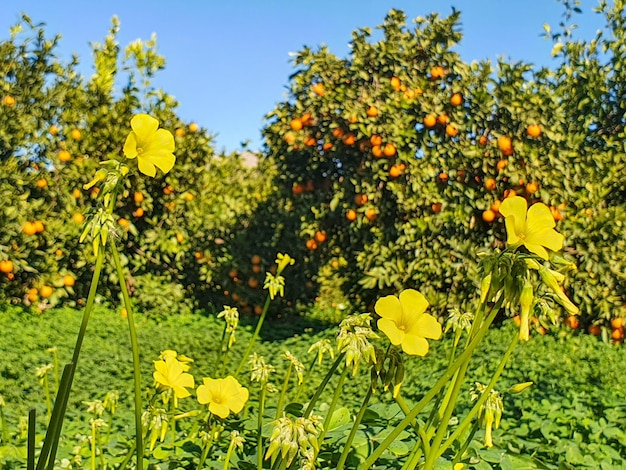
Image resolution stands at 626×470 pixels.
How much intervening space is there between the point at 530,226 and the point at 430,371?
132 inches

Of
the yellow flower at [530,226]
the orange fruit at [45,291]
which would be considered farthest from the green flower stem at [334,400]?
the orange fruit at [45,291]

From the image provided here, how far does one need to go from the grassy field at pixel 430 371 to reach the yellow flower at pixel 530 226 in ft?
2.79

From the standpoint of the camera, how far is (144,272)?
6.69m

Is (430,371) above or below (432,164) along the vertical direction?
below

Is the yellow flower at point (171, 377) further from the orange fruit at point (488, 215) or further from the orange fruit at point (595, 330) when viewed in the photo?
the orange fruit at point (595, 330)

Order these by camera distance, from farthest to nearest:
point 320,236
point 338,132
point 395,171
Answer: point 320,236, point 338,132, point 395,171

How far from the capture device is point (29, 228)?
560cm

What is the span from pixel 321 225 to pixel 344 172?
19.5 inches

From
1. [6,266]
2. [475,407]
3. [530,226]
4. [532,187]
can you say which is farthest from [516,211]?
[6,266]

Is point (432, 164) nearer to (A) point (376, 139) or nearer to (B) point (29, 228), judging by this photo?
(A) point (376, 139)

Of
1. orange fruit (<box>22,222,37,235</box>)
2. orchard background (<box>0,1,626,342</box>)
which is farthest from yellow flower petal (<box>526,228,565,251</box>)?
orange fruit (<box>22,222,37,235</box>)

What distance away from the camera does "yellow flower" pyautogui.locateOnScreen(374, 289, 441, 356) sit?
960 millimetres

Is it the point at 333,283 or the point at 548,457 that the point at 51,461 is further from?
the point at 333,283

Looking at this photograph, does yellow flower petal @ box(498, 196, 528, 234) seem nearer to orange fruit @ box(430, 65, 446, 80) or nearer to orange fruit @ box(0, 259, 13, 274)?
orange fruit @ box(430, 65, 446, 80)
